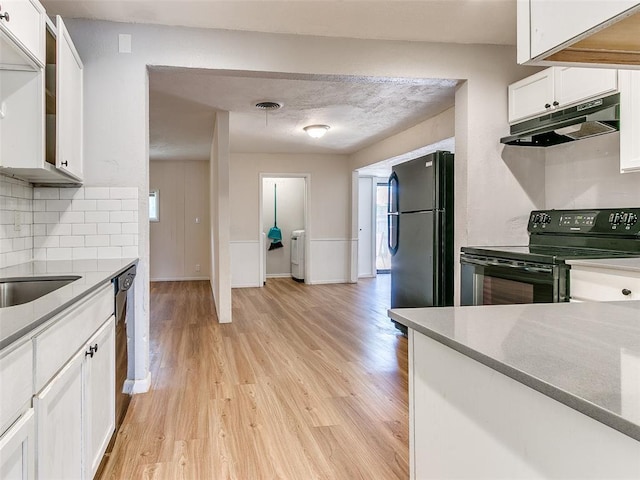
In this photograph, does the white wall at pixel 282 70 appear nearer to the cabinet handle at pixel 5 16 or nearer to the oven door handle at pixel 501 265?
the oven door handle at pixel 501 265

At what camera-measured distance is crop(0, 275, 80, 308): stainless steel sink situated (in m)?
1.81

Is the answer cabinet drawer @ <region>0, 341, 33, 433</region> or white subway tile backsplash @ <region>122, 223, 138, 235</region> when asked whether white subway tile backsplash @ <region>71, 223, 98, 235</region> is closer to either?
white subway tile backsplash @ <region>122, 223, 138, 235</region>

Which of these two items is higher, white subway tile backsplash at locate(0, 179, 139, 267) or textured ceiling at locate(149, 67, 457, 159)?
textured ceiling at locate(149, 67, 457, 159)

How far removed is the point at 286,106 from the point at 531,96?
7.99ft

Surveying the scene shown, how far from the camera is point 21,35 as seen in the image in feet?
5.75

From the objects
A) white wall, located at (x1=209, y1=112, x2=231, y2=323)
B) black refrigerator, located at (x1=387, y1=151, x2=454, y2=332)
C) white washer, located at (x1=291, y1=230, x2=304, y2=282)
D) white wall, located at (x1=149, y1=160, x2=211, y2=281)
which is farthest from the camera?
white wall, located at (x1=149, y1=160, x2=211, y2=281)

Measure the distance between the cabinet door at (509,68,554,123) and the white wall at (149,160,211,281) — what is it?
20.9 ft

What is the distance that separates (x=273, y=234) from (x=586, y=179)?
6523 mm

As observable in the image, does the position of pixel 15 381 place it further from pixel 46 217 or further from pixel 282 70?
pixel 282 70

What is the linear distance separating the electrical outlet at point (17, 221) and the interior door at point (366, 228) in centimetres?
678

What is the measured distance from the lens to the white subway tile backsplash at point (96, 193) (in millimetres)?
2658

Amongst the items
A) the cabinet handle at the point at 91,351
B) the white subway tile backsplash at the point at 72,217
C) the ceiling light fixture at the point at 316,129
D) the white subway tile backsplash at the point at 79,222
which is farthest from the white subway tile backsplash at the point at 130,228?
the ceiling light fixture at the point at 316,129

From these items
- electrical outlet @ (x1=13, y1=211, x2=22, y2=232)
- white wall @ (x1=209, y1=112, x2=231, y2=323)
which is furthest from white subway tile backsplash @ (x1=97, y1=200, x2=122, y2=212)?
white wall @ (x1=209, y1=112, x2=231, y2=323)

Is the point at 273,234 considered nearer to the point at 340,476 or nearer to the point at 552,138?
the point at 552,138
